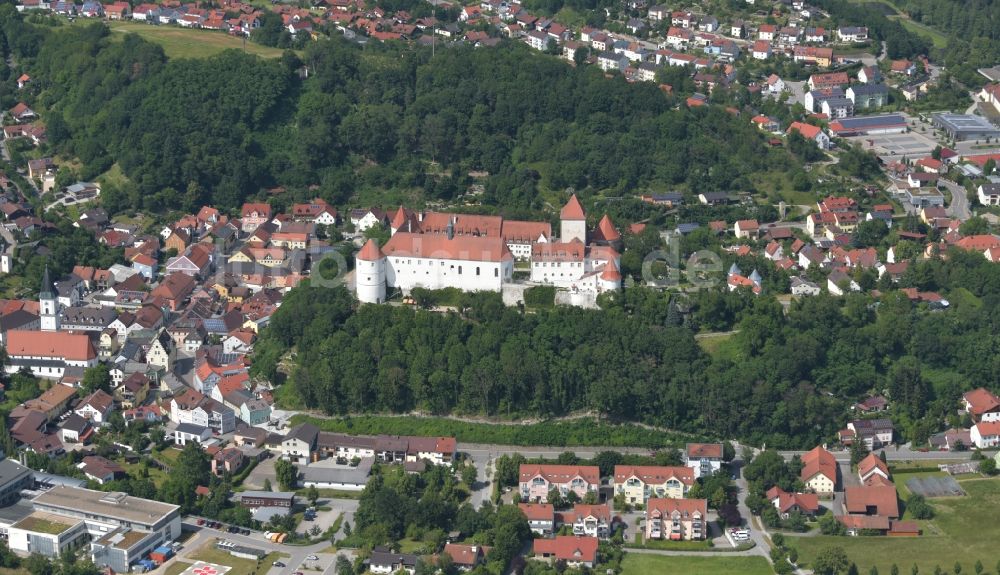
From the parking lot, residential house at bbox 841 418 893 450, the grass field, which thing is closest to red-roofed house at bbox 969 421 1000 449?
residential house at bbox 841 418 893 450

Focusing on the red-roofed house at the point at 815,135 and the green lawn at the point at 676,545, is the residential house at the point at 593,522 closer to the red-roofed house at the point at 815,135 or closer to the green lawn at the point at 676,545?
the green lawn at the point at 676,545

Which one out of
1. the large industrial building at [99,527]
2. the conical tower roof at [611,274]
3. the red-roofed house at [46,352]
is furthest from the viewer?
the red-roofed house at [46,352]

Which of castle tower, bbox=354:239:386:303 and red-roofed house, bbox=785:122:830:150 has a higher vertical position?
red-roofed house, bbox=785:122:830:150

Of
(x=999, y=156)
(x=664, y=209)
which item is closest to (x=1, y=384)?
(x=664, y=209)

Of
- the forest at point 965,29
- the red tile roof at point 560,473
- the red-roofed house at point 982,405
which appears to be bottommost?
the red tile roof at point 560,473

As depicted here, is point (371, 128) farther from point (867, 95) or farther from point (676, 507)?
point (676, 507)

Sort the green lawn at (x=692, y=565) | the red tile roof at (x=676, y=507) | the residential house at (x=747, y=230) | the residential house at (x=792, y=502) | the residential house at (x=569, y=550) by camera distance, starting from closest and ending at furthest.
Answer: the green lawn at (x=692, y=565) < the residential house at (x=569, y=550) < the red tile roof at (x=676, y=507) < the residential house at (x=792, y=502) < the residential house at (x=747, y=230)

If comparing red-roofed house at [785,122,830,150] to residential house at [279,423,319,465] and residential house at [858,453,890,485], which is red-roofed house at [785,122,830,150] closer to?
residential house at [858,453,890,485]

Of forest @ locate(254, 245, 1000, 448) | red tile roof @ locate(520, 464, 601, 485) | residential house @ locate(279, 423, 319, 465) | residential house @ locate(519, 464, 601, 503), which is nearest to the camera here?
residential house @ locate(519, 464, 601, 503)

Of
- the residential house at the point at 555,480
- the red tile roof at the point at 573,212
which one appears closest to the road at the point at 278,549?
the residential house at the point at 555,480
